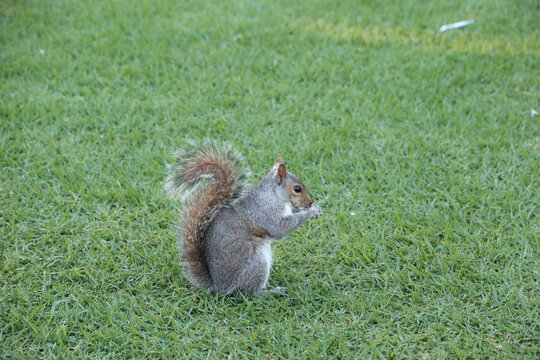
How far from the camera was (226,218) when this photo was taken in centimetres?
234

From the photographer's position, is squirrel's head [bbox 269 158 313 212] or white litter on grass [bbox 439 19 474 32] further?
white litter on grass [bbox 439 19 474 32]

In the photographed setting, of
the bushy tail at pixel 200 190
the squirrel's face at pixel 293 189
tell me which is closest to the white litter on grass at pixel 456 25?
the squirrel's face at pixel 293 189

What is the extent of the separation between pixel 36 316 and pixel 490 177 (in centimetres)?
251

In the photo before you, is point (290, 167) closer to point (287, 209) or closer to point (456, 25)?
point (287, 209)

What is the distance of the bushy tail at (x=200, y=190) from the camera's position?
2309 mm

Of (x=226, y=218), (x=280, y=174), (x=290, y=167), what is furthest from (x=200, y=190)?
(x=290, y=167)

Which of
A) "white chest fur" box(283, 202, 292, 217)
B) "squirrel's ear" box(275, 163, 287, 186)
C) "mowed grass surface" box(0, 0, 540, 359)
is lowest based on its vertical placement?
"mowed grass surface" box(0, 0, 540, 359)

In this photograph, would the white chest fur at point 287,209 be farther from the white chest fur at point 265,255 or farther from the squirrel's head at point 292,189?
the white chest fur at point 265,255

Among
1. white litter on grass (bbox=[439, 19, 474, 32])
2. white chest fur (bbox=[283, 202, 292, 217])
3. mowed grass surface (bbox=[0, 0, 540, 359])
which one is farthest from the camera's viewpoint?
white litter on grass (bbox=[439, 19, 474, 32])

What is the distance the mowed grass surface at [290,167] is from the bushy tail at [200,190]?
192mm

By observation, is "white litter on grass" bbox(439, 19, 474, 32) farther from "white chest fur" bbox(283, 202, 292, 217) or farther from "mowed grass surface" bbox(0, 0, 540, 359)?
"white chest fur" bbox(283, 202, 292, 217)

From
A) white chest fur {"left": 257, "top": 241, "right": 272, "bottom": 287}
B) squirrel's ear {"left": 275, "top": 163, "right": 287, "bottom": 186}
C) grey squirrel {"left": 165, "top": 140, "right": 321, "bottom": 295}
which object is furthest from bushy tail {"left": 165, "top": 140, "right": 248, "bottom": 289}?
white chest fur {"left": 257, "top": 241, "right": 272, "bottom": 287}

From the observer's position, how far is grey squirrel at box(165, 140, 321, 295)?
2.30 m

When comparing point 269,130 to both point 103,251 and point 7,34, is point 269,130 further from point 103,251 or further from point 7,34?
point 7,34
